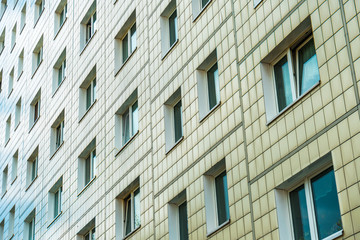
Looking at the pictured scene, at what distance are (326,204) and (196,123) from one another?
6680 millimetres

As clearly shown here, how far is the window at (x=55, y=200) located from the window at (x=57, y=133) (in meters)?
1.82

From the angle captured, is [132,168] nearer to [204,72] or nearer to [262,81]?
[204,72]

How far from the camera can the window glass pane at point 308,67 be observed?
1716cm

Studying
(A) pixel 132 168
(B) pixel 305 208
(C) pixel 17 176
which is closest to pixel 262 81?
(B) pixel 305 208

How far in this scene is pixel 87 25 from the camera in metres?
34.9

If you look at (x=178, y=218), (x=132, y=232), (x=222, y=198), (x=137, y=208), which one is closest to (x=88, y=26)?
(x=137, y=208)

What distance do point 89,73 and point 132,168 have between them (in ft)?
24.7

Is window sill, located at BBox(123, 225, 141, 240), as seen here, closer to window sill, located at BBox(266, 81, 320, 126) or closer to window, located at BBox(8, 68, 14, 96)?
Answer: window sill, located at BBox(266, 81, 320, 126)

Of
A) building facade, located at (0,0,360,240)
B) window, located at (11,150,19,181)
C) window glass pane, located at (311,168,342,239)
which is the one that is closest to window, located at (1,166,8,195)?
window, located at (11,150,19,181)

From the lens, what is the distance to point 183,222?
888 inches

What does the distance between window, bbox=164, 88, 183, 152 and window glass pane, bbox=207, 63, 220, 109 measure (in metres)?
1.61

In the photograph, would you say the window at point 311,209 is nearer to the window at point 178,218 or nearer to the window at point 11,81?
the window at point 178,218

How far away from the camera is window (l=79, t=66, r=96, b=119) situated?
106ft

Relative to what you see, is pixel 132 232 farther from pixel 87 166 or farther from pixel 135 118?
pixel 87 166
